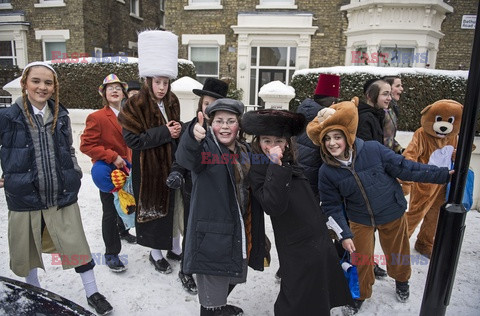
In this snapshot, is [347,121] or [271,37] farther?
[271,37]

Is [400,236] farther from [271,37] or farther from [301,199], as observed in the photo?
[271,37]

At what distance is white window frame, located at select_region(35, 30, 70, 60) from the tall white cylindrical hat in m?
12.5

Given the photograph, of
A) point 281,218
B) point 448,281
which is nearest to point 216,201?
point 281,218

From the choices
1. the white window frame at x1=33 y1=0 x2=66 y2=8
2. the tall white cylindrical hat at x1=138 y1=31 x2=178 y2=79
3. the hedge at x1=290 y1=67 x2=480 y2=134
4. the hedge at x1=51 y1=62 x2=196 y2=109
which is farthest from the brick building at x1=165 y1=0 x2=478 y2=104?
the tall white cylindrical hat at x1=138 y1=31 x2=178 y2=79

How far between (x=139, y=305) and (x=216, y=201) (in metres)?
1.42

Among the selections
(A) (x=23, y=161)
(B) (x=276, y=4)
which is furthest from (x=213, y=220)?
(B) (x=276, y=4)

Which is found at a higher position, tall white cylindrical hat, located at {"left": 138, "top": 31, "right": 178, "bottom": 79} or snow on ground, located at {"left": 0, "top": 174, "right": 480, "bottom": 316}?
tall white cylindrical hat, located at {"left": 138, "top": 31, "right": 178, "bottom": 79}

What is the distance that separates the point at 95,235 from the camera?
171 inches

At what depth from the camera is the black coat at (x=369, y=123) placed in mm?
3268

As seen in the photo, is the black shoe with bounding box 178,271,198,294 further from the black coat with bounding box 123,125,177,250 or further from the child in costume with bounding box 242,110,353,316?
the child in costume with bounding box 242,110,353,316

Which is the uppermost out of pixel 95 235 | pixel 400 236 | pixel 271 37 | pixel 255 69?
pixel 271 37

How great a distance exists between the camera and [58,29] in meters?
13.5

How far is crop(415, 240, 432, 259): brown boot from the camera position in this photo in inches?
154

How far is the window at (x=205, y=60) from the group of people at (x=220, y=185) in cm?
1023
